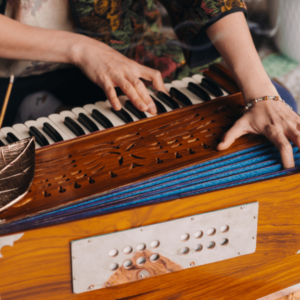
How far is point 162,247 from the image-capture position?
691 millimetres

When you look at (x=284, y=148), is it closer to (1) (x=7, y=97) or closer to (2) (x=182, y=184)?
(2) (x=182, y=184)

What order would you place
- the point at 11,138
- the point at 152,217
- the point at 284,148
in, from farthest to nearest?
the point at 11,138 → the point at 284,148 → the point at 152,217

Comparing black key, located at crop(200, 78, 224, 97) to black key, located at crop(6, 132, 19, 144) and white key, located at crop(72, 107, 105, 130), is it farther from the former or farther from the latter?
black key, located at crop(6, 132, 19, 144)

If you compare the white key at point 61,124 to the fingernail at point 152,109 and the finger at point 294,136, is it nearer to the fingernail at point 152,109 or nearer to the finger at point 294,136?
the fingernail at point 152,109

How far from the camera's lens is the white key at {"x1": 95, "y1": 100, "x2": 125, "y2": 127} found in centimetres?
97

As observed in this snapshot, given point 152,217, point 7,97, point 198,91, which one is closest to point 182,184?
point 152,217

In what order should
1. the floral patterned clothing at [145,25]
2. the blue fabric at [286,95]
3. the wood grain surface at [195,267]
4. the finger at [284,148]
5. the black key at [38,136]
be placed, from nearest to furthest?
the wood grain surface at [195,267], the finger at [284,148], the black key at [38,136], the floral patterned clothing at [145,25], the blue fabric at [286,95]

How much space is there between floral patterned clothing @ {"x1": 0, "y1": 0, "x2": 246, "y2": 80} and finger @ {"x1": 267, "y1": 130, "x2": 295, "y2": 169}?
47 cm

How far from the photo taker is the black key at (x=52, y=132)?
0.91 meters

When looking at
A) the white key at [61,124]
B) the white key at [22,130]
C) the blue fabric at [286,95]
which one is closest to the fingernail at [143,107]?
the white key at [61,124]

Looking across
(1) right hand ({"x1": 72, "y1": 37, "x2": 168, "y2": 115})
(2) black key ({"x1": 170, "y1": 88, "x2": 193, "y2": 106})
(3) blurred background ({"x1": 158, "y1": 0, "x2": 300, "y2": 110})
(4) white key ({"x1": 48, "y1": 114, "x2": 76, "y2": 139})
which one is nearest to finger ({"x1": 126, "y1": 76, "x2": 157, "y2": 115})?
Answer: (1) right hand ({"x1": 72, "y1": 37, "x2": 168, "y2": 115})

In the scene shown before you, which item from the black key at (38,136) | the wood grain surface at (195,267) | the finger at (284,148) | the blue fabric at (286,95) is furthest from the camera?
the blue fabric at (286,95)

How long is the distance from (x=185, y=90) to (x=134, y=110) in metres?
0.22

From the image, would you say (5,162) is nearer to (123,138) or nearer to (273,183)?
(123,138)
